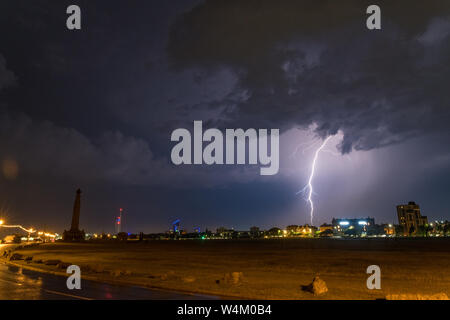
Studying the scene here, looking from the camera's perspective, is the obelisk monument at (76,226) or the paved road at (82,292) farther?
the obelisk monument at (76,226)

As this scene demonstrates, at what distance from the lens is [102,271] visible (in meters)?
22.0

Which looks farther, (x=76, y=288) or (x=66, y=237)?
(x=66, y=237)

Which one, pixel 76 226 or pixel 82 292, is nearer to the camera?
pixel 82 292

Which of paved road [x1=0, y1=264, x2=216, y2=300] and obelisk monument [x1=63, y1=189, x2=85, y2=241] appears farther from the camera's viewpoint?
obelisk monument [x1=63, y1=189, x2=85, y2=241]
